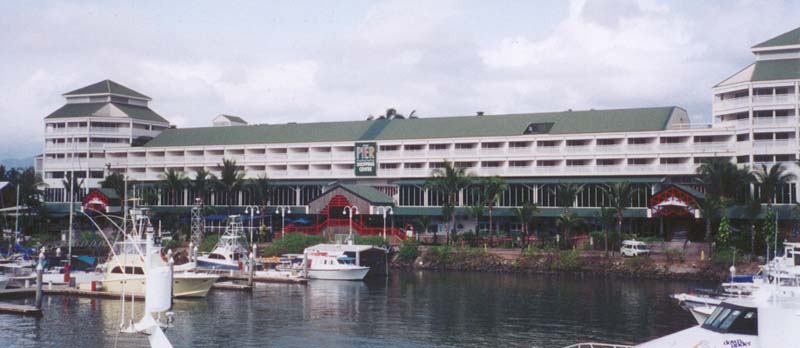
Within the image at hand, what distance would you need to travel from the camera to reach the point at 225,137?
142 metres

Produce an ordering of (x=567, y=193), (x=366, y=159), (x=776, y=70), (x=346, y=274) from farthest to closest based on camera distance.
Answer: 1. (x=366, y=159)
2. (x=567, y=193)
3. (x=776, y=70)
4. (x=346, y=274)

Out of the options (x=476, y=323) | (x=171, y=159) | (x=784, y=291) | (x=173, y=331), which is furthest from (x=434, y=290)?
(x=171, y=159)

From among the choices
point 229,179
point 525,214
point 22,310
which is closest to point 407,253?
point 525,214

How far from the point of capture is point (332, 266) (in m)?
88.3

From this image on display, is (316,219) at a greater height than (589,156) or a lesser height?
lesser

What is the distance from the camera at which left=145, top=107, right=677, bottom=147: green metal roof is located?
381 feet

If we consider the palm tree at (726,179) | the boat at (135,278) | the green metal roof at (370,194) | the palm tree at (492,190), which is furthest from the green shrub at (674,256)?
the boat at (135,278)

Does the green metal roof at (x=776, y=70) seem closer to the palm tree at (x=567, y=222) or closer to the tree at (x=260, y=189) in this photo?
the palm tree at (x=567, y=222)

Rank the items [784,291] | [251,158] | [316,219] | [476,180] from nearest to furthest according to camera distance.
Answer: [784,291]
[476,180]
[316,219]
[251,158]

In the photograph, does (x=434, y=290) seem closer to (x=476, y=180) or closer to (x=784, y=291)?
(x=476, y=180)

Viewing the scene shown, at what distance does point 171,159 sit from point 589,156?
231ft

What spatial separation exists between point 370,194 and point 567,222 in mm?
30955

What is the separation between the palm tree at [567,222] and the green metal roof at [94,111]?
8442cm

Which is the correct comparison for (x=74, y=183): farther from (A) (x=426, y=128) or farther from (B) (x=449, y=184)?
(B) (x=449, y=184)
